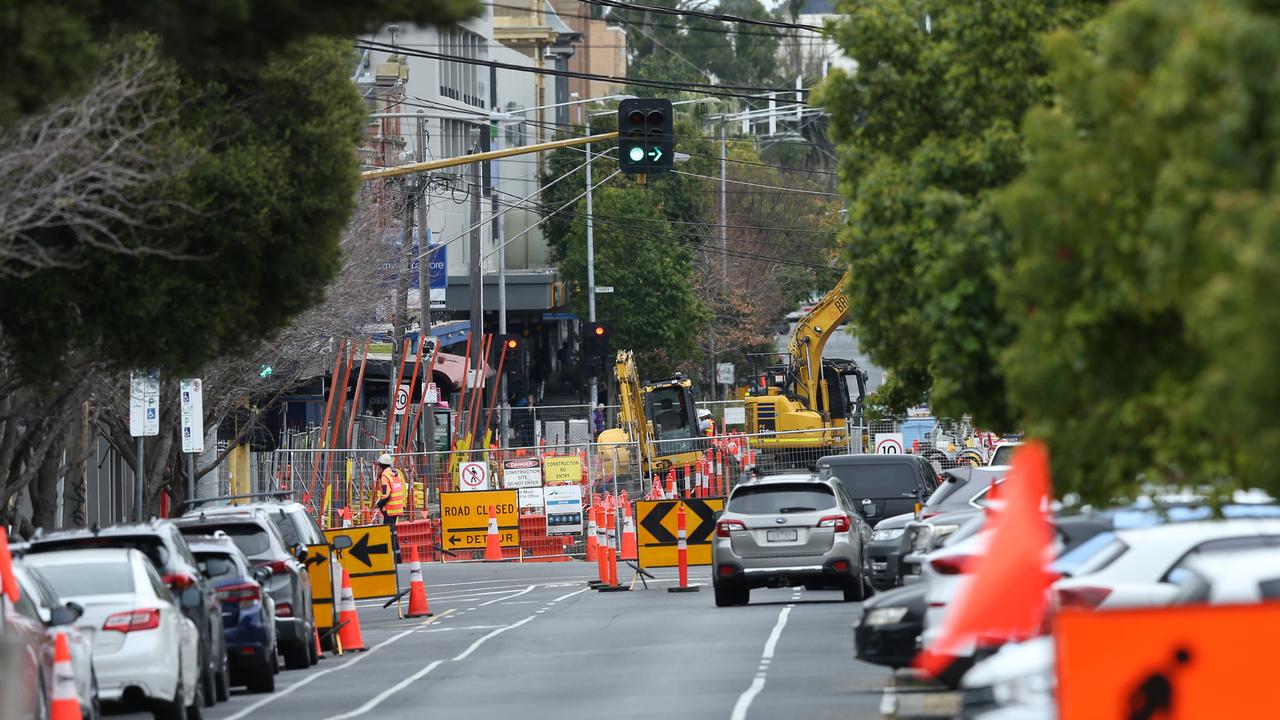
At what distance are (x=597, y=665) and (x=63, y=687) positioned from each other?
8123 millimetres

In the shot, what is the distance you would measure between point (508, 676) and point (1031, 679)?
10.5 metres

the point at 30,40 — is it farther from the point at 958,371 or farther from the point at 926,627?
the point at 926,627

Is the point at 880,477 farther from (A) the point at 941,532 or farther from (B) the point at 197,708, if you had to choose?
(B) the point at 197,708

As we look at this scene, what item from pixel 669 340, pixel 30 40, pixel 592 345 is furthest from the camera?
pixel 669 340

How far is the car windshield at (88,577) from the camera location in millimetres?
15867

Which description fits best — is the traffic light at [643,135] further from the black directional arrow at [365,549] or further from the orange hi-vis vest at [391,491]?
the orange hi-vis vest at [391,491]

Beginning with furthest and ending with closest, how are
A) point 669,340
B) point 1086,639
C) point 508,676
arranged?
point 669,340
point 508,676
point 1086,639

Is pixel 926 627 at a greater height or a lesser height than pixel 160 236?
lesser

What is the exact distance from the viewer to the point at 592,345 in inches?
2245

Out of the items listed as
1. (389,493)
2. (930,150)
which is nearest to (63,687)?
(930,150)

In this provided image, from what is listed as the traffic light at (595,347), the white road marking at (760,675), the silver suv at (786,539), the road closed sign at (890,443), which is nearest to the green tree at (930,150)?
the white road marking at (760,675)

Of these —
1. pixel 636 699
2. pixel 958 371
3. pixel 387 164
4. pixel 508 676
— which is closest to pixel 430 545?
pixel 387 164

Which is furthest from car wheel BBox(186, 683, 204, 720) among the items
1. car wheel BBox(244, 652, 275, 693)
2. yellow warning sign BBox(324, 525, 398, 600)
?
yellow warning sign BBox(324, 525, 398, 600)

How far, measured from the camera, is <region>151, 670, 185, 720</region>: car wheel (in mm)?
15650
